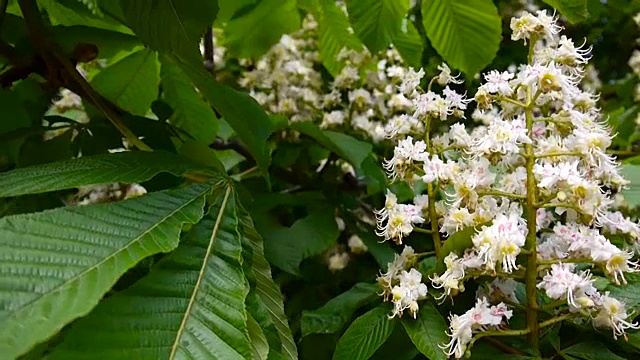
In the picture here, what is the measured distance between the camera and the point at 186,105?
868 mm

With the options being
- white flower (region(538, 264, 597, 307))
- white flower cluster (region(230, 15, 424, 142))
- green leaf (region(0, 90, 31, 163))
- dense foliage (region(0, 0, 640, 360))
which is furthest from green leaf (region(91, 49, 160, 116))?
white flower (region(538, 264, 597, 307))

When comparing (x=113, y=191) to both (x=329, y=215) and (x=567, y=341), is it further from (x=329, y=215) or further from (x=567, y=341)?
(x=567, y=341)

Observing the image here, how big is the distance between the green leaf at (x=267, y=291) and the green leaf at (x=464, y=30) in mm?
274

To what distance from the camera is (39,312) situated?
297 millimetres

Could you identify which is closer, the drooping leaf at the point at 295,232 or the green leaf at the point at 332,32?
the drooping leaf at the point at 295,232

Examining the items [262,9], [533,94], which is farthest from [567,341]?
[262,9]

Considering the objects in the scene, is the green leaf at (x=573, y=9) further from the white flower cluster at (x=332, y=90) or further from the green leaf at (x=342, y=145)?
the white flower cluster at (x=332, y=90)

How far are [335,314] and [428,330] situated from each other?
0.10 m

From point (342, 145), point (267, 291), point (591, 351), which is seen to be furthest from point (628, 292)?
point (342, 145)

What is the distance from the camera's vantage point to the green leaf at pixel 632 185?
1.97ft

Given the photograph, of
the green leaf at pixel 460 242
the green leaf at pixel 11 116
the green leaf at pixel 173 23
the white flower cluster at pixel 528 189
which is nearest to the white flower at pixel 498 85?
the white flower cluster at pixel 528 189

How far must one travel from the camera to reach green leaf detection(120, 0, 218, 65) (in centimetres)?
51

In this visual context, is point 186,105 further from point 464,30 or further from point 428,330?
point 428,330

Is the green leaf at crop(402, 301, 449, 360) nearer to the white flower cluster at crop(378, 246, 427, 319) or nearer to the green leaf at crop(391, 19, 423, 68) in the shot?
A: the white flower cluster at crop(378, 246, 427, 319)
